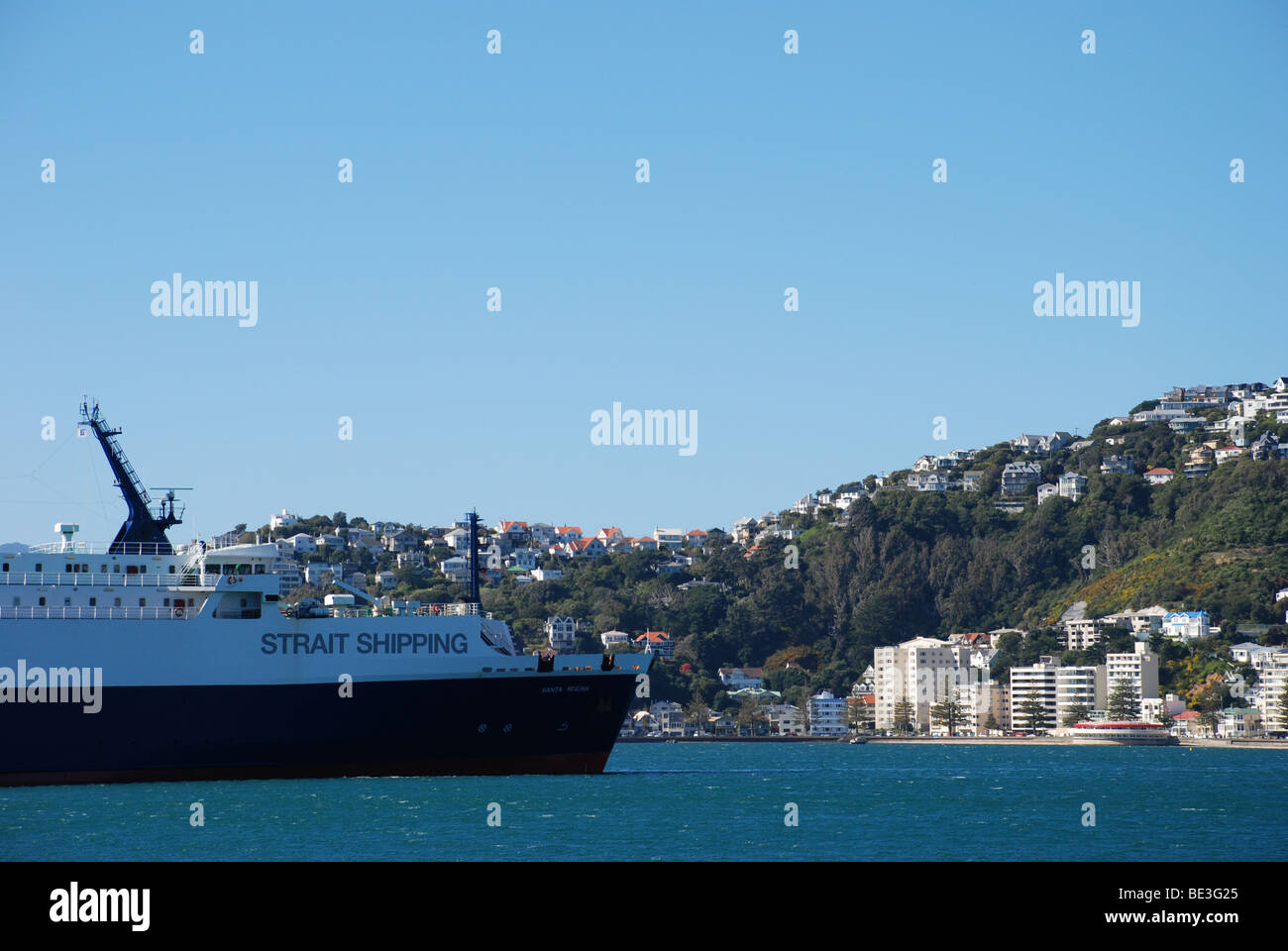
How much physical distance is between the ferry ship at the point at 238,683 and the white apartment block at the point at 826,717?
346 ft

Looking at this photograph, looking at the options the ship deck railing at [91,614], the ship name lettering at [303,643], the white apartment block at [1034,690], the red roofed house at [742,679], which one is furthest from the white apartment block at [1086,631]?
the ship deck railing at [91,614]

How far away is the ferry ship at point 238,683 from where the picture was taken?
42.8 metres

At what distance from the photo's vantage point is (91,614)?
43.8 m

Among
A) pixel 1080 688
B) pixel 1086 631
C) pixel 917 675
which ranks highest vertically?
pixel 1086 631

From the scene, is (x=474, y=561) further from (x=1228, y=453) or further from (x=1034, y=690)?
(x=1228, y=453)

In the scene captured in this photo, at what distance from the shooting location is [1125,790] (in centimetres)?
5253

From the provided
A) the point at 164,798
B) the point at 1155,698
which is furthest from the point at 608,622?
the point at 164,798

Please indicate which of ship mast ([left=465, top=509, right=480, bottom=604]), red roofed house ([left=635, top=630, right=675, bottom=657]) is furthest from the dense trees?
ship mast ([left=465, top=509, right=480, bottom=604])

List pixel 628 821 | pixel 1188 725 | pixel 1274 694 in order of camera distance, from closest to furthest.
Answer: pixel 628 821, pixel 1188 725, pixel 1274 694

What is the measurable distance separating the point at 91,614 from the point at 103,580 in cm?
107

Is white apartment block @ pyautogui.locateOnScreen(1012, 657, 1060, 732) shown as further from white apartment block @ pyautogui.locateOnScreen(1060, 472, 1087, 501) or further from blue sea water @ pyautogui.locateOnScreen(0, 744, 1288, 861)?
blue sea water @ pyautogui.locateOnScreen(0, 744, 1288, 861)

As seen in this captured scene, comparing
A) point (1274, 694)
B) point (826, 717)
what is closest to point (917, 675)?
point (826, 717)

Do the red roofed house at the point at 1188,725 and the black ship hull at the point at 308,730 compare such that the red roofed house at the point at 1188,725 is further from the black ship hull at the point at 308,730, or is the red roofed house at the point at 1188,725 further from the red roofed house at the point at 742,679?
the black ship hull at the point at 308,730
